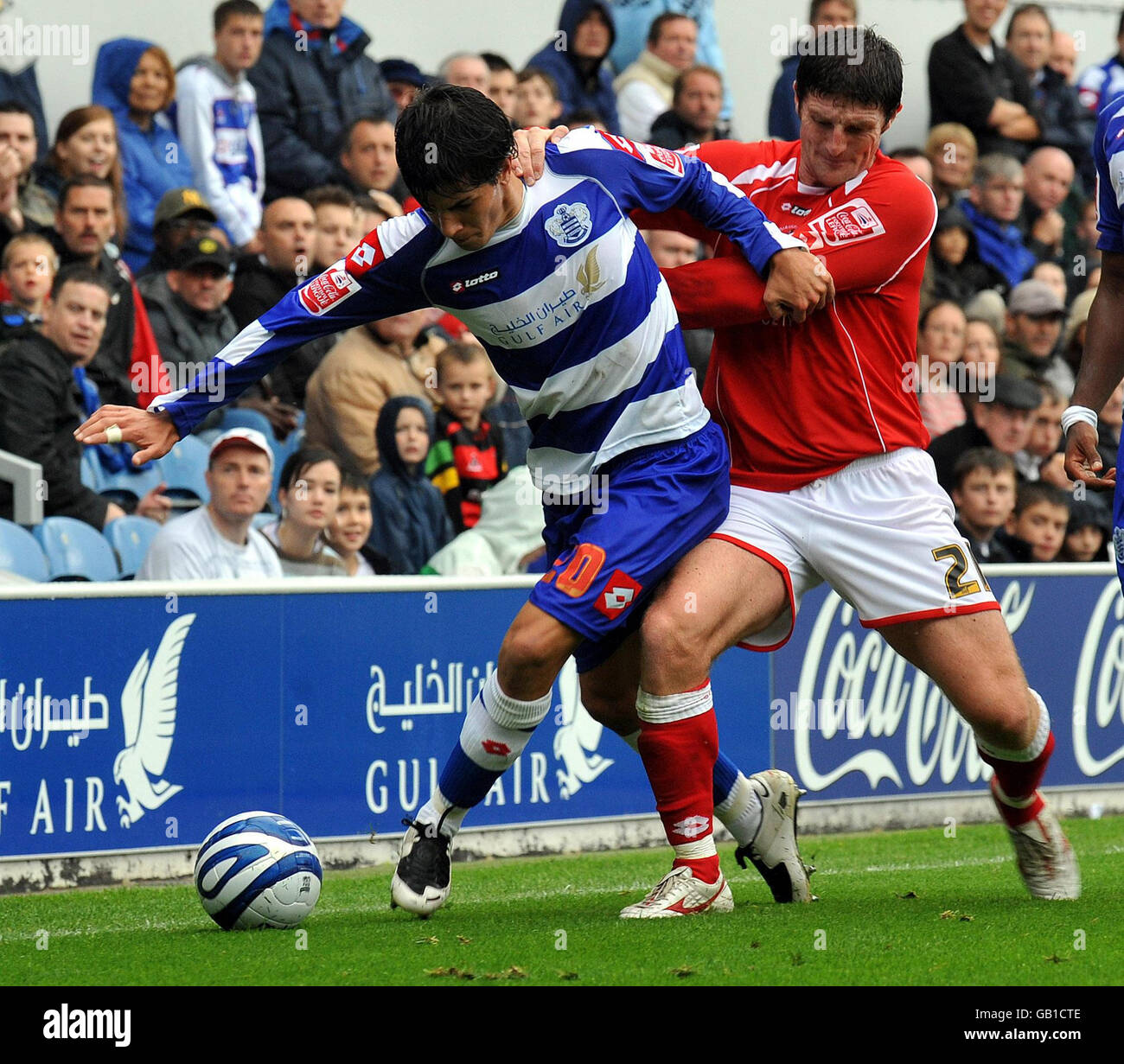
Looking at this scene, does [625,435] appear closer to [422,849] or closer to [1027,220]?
[422,849]

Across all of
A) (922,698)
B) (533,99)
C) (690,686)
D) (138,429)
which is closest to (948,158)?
(533,99)

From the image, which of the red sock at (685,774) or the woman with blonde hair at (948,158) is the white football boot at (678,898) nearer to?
the red sock at (685,774)

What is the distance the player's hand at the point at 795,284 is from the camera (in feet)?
16.8

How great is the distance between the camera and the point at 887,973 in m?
4.17

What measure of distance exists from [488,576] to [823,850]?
2.12 meters

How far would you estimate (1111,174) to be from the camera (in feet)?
16.4

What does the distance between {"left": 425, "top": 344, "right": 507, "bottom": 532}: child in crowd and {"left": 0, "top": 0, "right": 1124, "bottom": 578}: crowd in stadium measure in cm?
2

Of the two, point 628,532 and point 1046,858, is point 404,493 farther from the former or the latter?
point 1046,858

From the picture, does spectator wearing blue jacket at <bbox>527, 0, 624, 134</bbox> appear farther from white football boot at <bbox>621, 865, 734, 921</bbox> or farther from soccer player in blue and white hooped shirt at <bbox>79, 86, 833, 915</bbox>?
white football boot at <bbox>621, 865, 734, 921</bbox>

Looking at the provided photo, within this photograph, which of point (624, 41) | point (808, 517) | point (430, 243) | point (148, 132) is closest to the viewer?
point (430, 243)

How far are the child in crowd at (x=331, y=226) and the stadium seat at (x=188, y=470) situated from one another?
130 centimetres

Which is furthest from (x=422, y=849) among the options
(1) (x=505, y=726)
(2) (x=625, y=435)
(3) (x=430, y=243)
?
(3) (x=430, y=243)

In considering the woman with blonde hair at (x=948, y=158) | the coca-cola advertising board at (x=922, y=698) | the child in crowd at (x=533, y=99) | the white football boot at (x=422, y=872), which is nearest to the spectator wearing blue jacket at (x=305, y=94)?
the child in crowd at (x=533, y=99)

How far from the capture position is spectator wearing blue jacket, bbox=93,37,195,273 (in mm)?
9758
